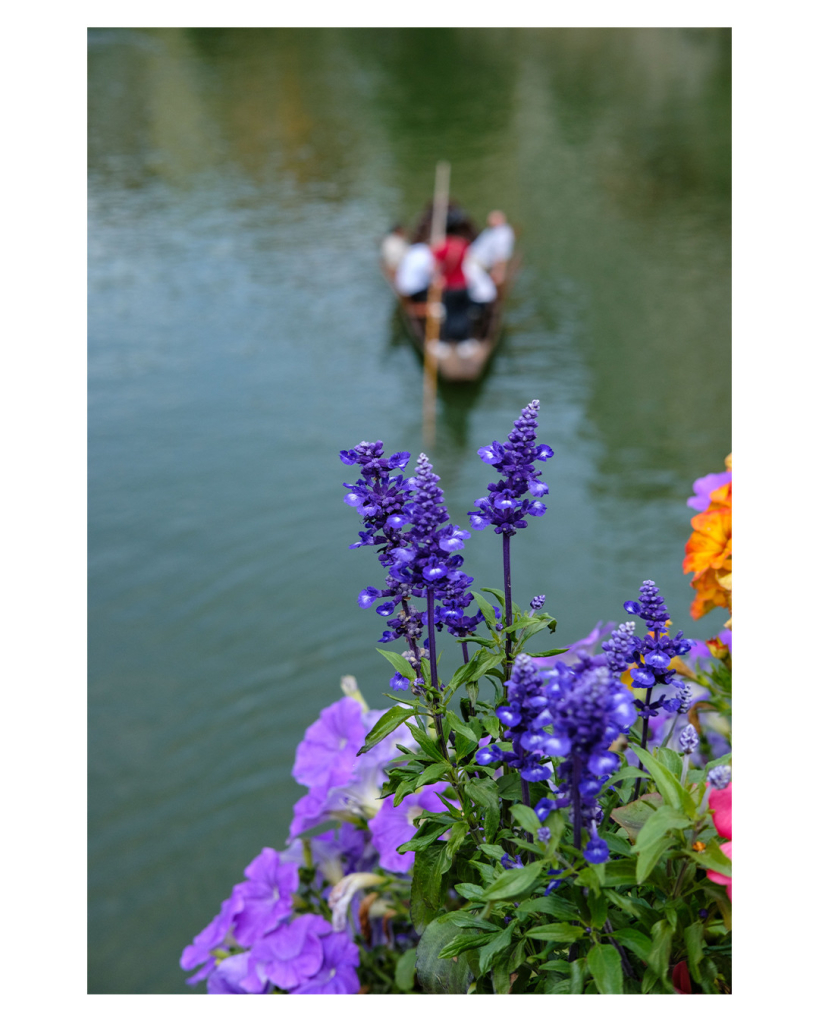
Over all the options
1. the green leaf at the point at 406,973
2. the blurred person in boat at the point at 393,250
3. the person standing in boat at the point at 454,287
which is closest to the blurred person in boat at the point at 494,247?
the person standing in boat at the point at 454,287

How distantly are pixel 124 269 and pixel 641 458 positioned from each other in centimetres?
578

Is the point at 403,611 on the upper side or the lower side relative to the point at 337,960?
upper

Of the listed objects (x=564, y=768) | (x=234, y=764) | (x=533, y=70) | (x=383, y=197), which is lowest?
(x=234, y=764)

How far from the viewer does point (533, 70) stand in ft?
45.4

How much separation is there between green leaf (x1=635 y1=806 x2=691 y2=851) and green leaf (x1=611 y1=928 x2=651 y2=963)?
10 centimetres

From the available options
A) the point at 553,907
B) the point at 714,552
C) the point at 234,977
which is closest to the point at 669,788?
the point at 553,907

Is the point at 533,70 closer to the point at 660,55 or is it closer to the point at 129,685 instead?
the point at 660,55

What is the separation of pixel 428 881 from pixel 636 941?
0.23 m

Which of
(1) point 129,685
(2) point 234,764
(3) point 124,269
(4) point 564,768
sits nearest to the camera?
(4) point 564,768

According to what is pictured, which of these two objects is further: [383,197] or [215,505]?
[383,197]

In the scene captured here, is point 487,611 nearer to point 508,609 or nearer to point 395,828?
point 508,609

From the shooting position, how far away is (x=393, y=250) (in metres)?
8.76

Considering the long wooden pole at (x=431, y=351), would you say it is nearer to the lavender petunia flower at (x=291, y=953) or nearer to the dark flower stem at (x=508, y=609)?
the lavender petunia flower at (x=291, y=953)
